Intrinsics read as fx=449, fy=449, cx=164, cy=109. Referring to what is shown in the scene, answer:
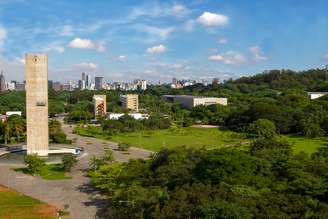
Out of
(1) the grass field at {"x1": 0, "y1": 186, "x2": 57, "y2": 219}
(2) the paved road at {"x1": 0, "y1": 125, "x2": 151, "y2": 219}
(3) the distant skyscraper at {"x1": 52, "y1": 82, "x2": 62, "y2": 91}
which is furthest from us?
(3) the distant skyscraper at {"x1": 52, "y1": 82, "x2": 62, "y2": 91}

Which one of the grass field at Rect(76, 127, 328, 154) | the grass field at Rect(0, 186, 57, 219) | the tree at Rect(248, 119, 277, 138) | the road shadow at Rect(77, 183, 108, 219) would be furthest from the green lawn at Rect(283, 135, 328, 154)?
the grass field at Rect(0, 186, 57, 219)

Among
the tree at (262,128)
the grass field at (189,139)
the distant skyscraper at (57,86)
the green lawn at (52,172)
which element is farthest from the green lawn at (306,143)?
the distant skyscraper at (57,86)

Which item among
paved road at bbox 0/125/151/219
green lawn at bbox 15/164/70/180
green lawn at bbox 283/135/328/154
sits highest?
green lawn at bbox 283/135/328/154

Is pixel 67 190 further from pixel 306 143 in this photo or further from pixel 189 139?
pixel 306 143

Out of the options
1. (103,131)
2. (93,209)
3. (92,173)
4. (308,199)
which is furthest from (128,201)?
(103,131)

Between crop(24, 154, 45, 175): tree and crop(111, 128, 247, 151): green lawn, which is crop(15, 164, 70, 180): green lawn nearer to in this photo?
crop(24, 154, 45, 175): tree
